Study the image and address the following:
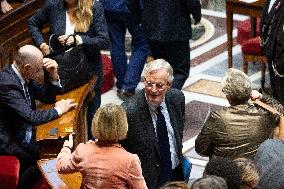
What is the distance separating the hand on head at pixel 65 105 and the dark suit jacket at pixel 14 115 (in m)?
0.08

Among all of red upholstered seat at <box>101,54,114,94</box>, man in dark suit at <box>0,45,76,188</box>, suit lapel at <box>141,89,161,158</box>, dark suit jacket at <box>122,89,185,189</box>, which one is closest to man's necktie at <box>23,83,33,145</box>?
man in dark suit at <box>0,45,76,188</box>

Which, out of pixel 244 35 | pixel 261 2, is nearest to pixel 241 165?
pixel 261 2

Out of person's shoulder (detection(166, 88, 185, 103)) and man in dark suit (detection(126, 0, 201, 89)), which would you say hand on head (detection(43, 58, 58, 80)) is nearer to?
person's shoulder (detection(166, 88, 185, 103))

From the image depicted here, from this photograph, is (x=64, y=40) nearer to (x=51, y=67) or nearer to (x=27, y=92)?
(x=51, y=67)

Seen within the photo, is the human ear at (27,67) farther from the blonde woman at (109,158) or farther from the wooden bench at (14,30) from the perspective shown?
the wooden bench at (14,30)

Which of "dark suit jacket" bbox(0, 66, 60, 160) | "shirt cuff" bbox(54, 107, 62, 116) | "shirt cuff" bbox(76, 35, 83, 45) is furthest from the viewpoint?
"shirt cuff" bbox(76, 35, 83, 45)

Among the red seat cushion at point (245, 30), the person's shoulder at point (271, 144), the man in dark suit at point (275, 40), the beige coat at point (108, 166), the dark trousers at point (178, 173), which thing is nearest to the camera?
the beige coat at point (108, 166)

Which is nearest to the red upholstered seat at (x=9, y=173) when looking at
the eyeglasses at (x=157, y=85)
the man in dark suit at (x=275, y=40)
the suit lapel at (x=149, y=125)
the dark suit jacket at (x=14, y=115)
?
the dark suit jacket at (x=14, y=115)

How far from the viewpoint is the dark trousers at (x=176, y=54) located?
24.6 ft

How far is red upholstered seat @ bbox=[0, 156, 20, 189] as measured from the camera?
5465mm

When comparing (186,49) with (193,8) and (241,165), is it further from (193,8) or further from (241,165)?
(241,165)

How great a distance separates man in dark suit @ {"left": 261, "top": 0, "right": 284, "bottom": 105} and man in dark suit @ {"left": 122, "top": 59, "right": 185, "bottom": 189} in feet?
6.38

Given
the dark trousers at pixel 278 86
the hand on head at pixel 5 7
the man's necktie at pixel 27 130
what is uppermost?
the hand on head at pixel 5 7

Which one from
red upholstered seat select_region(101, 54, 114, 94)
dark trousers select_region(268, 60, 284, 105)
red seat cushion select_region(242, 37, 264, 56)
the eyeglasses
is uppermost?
the eyeglasses
